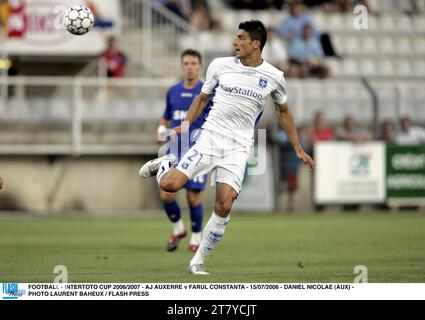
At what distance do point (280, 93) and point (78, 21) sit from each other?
2.78 m

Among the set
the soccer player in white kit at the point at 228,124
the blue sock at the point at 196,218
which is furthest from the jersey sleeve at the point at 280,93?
the blue sock at the point at 196,218

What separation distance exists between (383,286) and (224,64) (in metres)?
3.28

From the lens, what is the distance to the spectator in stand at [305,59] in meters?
27.0

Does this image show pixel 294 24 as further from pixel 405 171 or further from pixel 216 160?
pixel 216 160

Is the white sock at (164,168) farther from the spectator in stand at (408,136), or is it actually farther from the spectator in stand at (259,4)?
the spectator in stand at (259,4)

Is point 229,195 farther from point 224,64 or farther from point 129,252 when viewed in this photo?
point 129,252

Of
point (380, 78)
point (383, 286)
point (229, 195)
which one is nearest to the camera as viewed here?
point (383, 286)

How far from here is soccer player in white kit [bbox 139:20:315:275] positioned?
1186 centimetres

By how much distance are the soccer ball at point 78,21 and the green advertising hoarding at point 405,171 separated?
41.6 ft

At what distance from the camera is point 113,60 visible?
1021 inches

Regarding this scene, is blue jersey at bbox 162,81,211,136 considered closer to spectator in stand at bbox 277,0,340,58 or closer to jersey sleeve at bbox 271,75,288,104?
jersey sleeve at bbox 271,75,288,104

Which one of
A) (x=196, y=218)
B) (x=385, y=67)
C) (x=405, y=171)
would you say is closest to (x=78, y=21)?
(x=196, y=218)

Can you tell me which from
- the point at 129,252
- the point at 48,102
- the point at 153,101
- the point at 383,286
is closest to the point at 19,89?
the point at 48,102

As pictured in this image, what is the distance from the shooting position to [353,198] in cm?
2472
